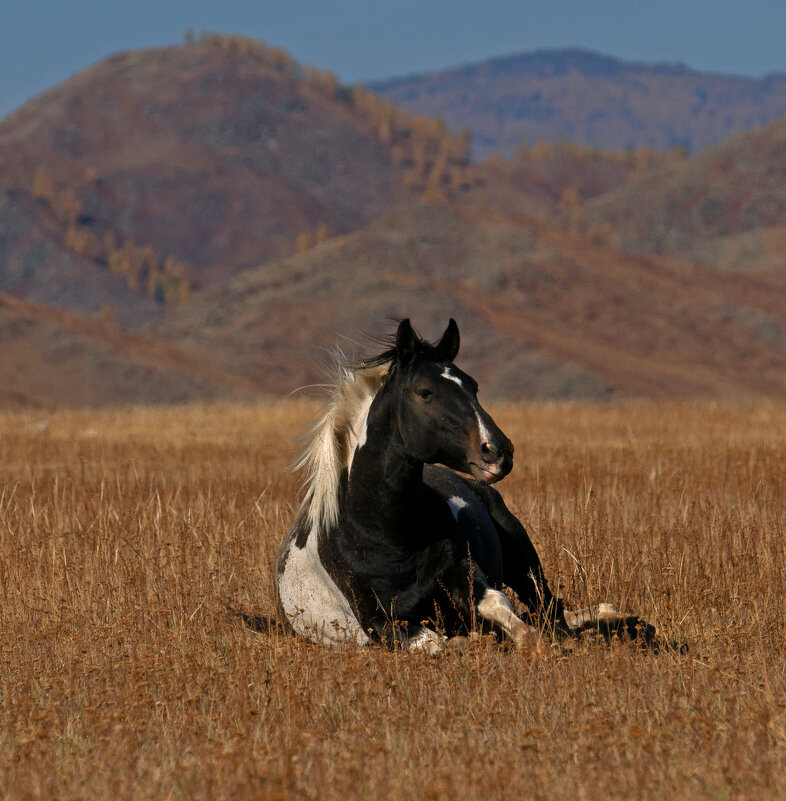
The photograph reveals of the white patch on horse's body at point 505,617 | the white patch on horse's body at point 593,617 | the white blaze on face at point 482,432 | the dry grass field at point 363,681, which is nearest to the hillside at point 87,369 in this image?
the dry grass field at point 363,681

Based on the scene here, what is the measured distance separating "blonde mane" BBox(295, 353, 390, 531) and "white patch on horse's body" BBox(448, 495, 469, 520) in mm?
662

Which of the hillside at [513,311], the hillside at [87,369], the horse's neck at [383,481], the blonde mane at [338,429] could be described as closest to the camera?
the horse's neck at [383,481]

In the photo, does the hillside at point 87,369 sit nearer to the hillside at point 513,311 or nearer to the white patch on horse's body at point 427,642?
the hillside at point 513,311

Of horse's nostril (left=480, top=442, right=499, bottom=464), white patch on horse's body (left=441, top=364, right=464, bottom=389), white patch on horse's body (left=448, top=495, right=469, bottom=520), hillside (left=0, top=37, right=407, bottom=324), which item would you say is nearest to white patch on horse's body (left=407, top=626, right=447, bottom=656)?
white patch on horse's body (left=448, top=495, right=469, bottom=520)

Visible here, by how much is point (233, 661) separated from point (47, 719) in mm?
1423

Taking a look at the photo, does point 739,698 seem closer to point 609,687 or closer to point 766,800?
point 609,687

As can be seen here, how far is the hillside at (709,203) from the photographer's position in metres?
104

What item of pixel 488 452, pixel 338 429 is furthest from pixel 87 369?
pixel 488 452

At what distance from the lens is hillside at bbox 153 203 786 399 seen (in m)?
61.4

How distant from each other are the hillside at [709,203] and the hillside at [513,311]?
22294 millimetres

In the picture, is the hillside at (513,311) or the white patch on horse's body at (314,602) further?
the hillside at (513,311)

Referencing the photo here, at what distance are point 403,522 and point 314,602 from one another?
2.67 feet

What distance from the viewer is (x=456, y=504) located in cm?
705

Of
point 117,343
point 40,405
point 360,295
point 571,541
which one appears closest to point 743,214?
point 360,295
